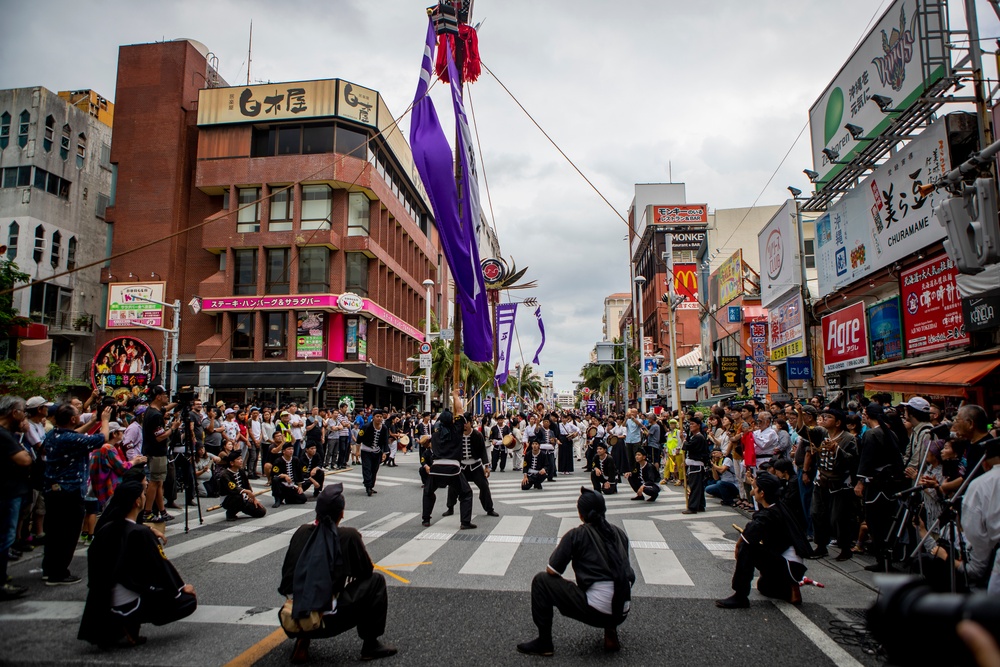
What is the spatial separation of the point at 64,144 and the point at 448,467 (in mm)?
46456

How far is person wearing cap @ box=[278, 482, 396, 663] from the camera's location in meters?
4.48

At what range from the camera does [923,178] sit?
→ 49.4ft

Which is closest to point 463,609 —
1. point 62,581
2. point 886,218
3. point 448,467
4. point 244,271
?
point 62,581

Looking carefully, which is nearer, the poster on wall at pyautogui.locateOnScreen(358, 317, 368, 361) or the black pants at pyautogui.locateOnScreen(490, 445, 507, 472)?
the black pants at pyautogui.locateOnScreen(490, 445, 507, 472)

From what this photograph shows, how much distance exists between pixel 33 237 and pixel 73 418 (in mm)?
42272

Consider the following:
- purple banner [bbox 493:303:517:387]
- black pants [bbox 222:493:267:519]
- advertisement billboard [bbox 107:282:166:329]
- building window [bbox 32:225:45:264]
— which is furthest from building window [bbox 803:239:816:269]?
building window [bbox 32:225:45:264]

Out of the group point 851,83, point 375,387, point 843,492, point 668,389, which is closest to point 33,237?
point 375,387

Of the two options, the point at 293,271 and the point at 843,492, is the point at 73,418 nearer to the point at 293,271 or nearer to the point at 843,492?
the point at 843,492

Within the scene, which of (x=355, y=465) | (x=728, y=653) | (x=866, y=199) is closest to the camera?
(x=728, y=653)

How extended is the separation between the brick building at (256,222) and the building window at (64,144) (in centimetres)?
656

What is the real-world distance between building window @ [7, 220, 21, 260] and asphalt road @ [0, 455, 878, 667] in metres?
39.3

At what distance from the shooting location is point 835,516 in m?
8.25

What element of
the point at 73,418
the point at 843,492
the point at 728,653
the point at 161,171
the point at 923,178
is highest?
the point at 161,171

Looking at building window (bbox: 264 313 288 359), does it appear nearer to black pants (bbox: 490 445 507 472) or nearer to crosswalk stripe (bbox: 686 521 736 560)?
black pants (bbox: 490 445 507 472)
